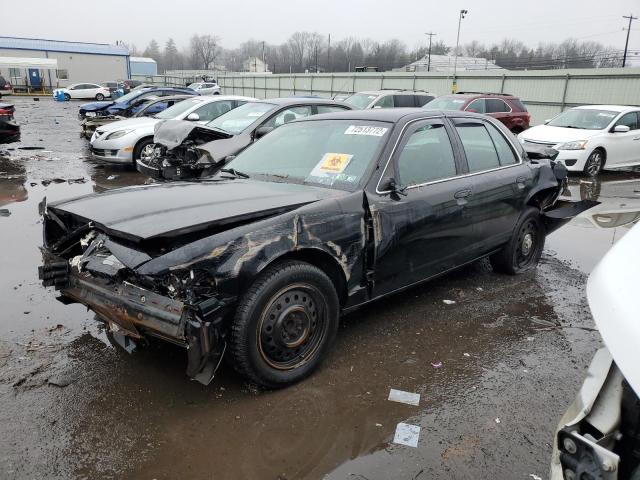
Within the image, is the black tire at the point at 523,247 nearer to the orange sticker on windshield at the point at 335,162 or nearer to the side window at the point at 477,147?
the side window at the point at 477,147

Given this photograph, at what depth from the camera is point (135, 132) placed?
1079 centimetres

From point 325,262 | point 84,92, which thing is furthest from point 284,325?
point 84,92

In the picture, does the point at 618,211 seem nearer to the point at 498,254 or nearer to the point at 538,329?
the point at 498,254

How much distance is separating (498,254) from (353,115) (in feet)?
7.32

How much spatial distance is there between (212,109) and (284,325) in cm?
903

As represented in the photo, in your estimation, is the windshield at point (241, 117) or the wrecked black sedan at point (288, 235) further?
the windshield at point (241, 117)

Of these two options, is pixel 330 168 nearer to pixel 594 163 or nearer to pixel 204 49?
pixel 594 163

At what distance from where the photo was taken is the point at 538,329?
14.2ft

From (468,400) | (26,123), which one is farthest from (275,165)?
(26,123)

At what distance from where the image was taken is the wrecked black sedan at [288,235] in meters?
2.87

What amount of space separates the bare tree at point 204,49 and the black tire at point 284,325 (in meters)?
136

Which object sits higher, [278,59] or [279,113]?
[278,59]

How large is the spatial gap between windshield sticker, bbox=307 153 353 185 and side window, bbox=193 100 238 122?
7771mm

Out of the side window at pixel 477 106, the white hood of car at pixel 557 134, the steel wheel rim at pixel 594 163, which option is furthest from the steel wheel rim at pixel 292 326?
the side window at pixel 477 106
